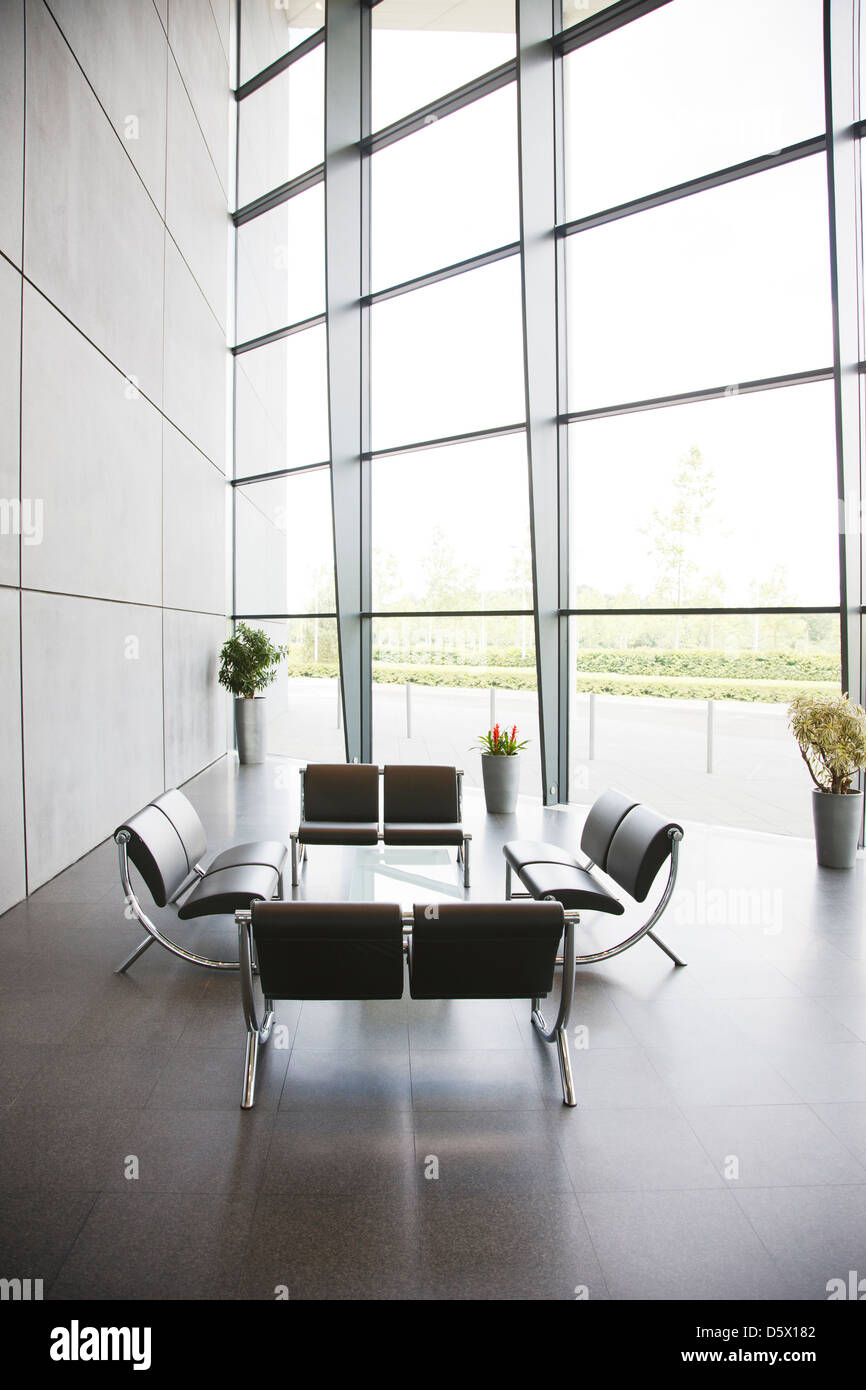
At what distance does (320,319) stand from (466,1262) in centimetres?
961

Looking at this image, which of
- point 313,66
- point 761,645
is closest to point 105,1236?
point 761,645

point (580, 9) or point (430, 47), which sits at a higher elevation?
point (430, 47)

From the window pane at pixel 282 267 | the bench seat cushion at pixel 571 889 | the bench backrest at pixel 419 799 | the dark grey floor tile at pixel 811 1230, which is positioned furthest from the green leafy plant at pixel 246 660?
the dark grey floor tile at pixel 811 1230

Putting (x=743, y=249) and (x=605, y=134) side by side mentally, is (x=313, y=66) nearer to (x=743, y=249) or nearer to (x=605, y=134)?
(x=605, y=134)

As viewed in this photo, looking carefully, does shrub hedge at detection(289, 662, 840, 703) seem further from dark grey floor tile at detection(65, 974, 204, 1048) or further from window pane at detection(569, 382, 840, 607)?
dark grey floor tile at detection(65, 974, 204, 1048)

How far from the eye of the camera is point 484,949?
2.75m

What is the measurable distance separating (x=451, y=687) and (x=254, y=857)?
4.86 metres

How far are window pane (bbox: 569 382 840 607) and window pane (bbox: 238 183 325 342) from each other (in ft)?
15.2

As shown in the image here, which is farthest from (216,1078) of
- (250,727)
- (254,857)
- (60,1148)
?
(250,727)

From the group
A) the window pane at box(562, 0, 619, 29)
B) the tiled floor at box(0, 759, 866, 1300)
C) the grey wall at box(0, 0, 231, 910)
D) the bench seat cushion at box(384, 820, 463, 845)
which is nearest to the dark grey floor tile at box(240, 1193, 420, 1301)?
the tiled floor at box(0, 759, 866, 1300)

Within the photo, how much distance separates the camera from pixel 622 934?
4281 millimetres

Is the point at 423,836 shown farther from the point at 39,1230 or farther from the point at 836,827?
the point at 39,1230

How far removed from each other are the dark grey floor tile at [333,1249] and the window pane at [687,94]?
24.5 feet

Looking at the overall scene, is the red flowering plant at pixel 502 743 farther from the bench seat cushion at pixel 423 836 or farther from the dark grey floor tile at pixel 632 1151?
the dark grey floor tile at pixel 632 1151
